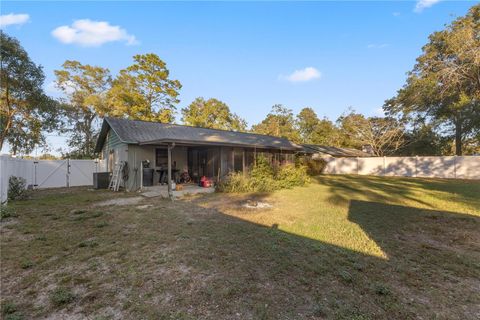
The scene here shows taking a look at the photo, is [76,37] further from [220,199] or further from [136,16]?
[220,199]

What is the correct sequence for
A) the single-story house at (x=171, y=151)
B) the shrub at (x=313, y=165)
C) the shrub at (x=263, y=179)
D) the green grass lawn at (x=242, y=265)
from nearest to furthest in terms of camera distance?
1. the green grass lawn at (x=242, y=265)
2. the shrub at (x=263, y=179)
3. the single-story house at (x=171, y=151)
4. the shrub at (x=313, y=165)

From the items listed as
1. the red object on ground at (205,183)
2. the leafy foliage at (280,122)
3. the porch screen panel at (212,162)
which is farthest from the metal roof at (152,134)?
the leafy foliage at (280,122)

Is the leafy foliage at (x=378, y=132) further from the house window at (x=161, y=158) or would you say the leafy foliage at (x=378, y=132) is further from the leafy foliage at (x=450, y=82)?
the house window at (x=161, y=158)

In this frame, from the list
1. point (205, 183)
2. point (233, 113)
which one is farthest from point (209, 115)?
point (205, 183)

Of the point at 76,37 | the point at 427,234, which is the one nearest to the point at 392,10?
the point at 427,234

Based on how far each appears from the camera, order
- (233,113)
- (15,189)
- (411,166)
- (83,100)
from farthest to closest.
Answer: (233,113), (83,100), (411,166), (15,189)

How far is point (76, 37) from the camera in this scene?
35.3 feet

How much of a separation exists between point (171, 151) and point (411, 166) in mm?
18294

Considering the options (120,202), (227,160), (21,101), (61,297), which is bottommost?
(61,297)

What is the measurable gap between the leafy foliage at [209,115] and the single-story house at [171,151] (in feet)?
45.0

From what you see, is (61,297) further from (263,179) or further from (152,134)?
(152,134)

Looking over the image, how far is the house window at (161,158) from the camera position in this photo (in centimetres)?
1188

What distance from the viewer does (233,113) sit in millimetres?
31953

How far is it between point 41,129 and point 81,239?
15932mm
